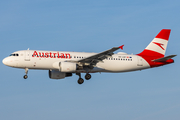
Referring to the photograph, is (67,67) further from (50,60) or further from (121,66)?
(121,66)

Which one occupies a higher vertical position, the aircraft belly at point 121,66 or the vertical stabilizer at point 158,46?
the vertical stabilizer at point 158,46

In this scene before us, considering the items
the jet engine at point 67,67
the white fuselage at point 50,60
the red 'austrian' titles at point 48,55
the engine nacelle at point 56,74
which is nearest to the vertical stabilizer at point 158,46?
the white fuselage at point 50,60

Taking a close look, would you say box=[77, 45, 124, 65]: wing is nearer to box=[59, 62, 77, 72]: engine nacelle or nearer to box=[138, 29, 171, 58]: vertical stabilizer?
box=[59, 62, 77, 72]: engine nacelle

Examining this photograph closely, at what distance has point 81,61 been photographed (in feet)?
166

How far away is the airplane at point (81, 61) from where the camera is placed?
165ft

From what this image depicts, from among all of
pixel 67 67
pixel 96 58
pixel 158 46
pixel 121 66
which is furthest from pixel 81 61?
pixel 158 46

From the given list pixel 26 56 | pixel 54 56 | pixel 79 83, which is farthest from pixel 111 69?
pixel 26 56

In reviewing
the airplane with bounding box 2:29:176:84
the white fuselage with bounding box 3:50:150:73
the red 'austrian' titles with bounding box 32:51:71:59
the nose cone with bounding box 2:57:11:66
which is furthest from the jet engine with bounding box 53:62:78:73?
the nose cone with bounding box 2:57:11:66

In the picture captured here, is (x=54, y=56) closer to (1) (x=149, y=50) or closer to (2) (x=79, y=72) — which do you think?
(2) (x=79, y=72)

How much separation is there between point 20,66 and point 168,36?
2545 cm

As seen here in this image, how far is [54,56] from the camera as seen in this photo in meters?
51.2

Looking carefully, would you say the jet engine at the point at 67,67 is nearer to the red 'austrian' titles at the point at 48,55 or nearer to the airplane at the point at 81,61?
the airplane at the point at 81,61

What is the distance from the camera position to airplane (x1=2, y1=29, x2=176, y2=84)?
50.3 meters

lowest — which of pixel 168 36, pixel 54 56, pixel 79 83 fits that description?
pixel 79 83
